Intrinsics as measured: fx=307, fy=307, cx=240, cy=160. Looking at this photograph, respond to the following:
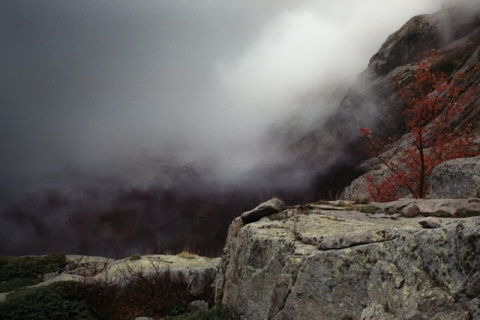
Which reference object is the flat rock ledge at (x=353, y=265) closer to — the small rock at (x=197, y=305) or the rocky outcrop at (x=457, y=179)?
the small rock at (x=197, y=305)

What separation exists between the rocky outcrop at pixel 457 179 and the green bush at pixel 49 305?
1728 cm

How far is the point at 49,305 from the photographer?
14.5 metres

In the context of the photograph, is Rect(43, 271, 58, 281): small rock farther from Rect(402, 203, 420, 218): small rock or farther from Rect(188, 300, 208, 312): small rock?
Rect(402, 203, 420, 218): small rock

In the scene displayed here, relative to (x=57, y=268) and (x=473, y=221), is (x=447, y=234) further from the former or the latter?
(x=57, y=268)

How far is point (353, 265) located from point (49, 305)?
46.7 feet

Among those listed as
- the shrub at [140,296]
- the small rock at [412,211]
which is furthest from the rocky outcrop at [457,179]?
the shrub at [140,296]

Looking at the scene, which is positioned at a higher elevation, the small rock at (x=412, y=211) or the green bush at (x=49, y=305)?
the small rock at (x=412, y=211)

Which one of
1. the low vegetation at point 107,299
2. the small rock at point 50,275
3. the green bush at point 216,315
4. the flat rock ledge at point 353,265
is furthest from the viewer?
the small rock at point 50,275

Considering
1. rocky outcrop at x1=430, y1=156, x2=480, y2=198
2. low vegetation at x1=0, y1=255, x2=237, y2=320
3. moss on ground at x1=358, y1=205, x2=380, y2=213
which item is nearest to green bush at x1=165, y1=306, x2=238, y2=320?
low vegetation at x1=0, y1=255, x2=237, y2=320

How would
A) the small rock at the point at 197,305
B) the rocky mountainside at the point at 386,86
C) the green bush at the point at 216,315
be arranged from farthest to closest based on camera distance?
the rocky mountainside at the point at 386,86 → the small rock at the point at 197,305 → the green bush at the point at 216,315

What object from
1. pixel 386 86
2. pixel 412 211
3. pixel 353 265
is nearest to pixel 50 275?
pixel 353 265

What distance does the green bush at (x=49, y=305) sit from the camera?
1380 centimetres

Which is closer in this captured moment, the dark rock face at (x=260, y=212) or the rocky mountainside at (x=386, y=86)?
the dark rock face at (x=260, y=212)

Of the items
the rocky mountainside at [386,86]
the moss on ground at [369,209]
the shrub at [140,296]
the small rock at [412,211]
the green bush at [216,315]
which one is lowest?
the green bush at [216,315]
